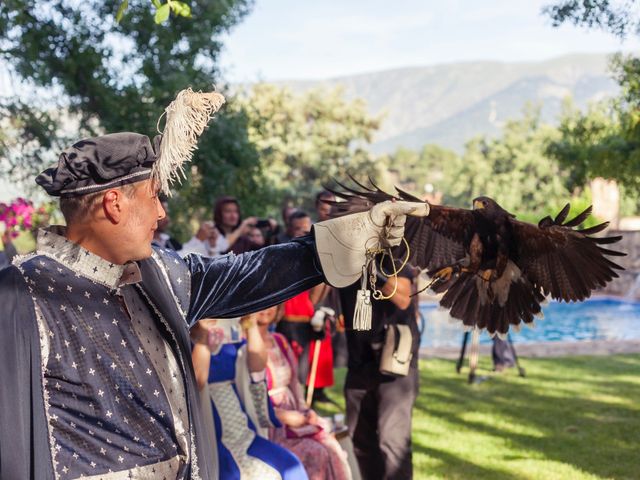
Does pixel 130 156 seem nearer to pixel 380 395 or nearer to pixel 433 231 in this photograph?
pixel 433 231

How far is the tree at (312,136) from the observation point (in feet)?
105

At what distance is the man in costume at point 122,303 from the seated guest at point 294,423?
8.03 feet

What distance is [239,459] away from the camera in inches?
178

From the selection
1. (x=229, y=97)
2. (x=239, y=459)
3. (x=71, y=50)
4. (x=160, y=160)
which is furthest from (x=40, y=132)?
(x=160, y=160)

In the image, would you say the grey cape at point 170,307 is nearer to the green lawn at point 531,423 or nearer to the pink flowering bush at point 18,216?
the green lawn at point 531,423

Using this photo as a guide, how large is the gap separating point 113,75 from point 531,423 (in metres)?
7.55

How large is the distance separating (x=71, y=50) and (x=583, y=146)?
6.91m

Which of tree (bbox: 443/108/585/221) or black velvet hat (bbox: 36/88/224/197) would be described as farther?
tree (bbox: 443/108/585/221)

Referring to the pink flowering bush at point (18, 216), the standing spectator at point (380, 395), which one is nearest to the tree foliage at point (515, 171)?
the pink flowering bush at point (18, 216)

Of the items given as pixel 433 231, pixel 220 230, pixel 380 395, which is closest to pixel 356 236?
pixel 433 231

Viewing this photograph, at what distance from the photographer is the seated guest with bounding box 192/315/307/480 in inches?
176

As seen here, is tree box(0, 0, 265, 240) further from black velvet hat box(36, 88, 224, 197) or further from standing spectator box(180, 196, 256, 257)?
black velvet hat box(36, 88, 224, 197)

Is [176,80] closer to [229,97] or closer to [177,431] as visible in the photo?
[229,97]

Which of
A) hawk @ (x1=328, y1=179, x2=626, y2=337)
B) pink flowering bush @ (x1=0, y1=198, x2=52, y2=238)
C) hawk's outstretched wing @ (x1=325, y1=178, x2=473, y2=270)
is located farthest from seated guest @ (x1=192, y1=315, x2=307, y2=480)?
pink flowering bush @ (x1=0, y1=198, x2=52, y2=238)
